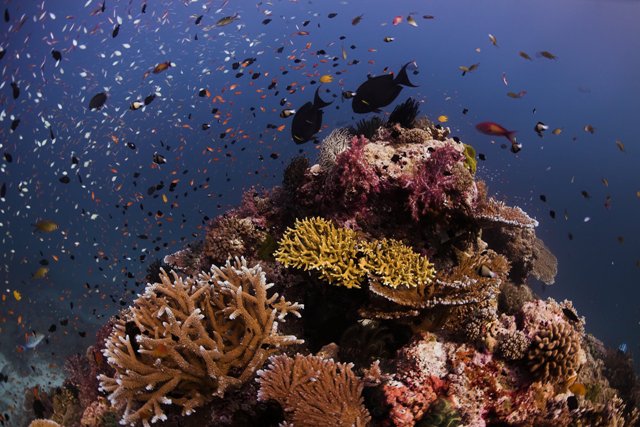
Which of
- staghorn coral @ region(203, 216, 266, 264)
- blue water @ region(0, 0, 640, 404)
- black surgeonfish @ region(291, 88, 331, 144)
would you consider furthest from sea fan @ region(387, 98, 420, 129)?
staghorn coral @ region(203, 216, 266, 264)

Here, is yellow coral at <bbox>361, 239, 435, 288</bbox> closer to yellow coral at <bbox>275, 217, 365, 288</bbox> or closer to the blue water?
yellow coral at <bbox>275, 217, 365, 288</bbox>

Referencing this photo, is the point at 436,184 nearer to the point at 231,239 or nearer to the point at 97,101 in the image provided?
the point at 231,239

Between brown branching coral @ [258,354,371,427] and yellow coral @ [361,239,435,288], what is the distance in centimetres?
128

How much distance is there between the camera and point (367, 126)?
7.84m

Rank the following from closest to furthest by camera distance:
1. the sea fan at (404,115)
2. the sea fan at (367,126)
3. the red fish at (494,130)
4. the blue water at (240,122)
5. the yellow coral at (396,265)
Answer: the yellow coral at (396,265)
the red fish at (494,130)
the sea fan at (404,115)
the sea fan at (367,126)
the blue water at (240,122)

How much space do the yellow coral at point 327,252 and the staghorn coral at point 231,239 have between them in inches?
47.6

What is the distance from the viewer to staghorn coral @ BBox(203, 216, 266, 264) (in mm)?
6223

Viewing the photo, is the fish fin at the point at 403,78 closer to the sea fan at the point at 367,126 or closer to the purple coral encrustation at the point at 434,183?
the sea fan at the point at 367,126

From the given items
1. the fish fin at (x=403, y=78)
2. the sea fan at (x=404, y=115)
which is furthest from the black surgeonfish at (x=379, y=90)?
the sea fan at (x=404, y=115)

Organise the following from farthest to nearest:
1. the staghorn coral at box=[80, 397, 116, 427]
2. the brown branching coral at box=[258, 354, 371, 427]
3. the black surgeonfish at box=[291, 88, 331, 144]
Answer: the black surgeonfish at box=[291, 88, 331, 144] → the staghorn coral at box=[80, 397, 116, 427] → the brown branching coral at box=[258, 354, 371, 427]

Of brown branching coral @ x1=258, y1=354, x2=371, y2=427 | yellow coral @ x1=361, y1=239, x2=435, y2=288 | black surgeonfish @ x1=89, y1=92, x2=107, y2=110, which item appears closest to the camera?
brown branching coral @ x1=258, y1=354, x2=371, y2=427

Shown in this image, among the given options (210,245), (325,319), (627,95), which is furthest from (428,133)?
(627,95)

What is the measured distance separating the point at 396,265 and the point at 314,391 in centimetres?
187

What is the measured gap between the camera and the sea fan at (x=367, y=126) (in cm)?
773
